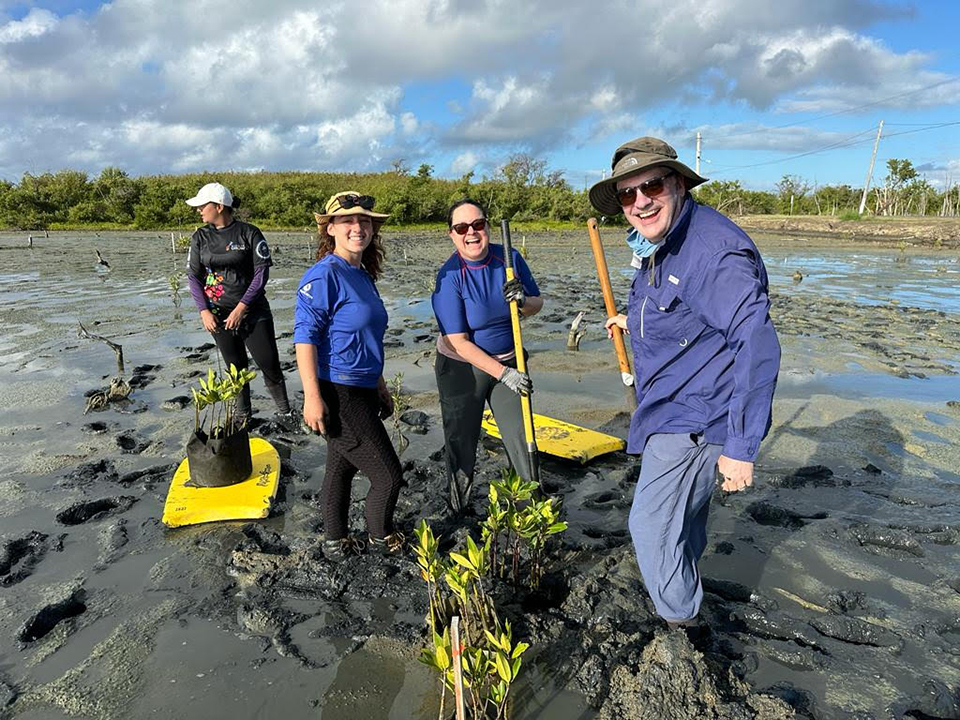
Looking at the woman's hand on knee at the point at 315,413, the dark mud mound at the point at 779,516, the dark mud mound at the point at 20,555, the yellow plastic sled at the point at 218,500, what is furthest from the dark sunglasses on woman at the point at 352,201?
the dark mud mound at the point at 779,516

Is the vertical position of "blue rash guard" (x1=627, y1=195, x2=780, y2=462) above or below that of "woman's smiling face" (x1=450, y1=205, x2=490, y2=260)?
below

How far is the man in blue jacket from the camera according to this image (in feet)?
8.23

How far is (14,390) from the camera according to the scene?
7789 mm

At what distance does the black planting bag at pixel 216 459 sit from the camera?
15.8ft

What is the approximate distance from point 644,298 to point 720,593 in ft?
6.63

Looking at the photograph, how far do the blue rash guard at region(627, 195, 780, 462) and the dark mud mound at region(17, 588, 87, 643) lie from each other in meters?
3.35

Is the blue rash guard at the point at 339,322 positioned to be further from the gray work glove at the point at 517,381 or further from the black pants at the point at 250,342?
the black pants at the point at 250,342

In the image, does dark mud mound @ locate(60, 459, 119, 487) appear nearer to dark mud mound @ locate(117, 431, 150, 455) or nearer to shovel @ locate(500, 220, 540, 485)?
dark mud mound @ locate(117, 431, 150, 455)

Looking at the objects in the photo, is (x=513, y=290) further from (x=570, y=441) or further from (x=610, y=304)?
(x=570, y=441)

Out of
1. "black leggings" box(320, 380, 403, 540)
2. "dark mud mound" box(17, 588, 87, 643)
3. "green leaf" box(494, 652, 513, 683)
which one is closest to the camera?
"green leaf" box(494, 652, 513, 683)

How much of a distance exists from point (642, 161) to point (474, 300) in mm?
1693

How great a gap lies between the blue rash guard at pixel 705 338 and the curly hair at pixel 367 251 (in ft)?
5.92

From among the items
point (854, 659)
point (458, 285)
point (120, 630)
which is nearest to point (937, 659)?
point (854, 659)

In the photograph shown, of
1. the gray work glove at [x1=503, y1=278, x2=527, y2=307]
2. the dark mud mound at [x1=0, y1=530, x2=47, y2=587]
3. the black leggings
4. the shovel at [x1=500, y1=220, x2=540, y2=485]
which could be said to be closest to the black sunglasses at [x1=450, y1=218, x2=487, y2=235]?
the shovel at [x1=500, y1=220, x2=540, y2=485]
